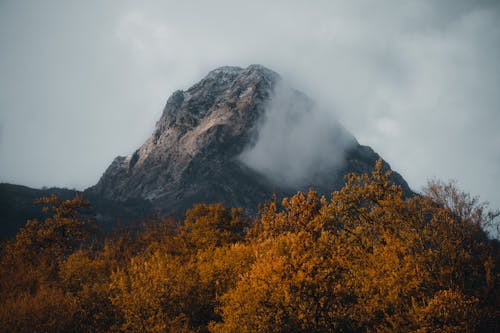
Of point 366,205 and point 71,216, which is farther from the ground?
point 366,205

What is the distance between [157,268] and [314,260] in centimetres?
1601

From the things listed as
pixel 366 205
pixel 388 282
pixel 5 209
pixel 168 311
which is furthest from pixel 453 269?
pixel 5 209

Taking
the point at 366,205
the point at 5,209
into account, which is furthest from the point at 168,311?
the point at 5,209

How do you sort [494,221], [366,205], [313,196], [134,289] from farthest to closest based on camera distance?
1. [313,196]
2. [366,205]
3. [134,289]
4. [494,221]

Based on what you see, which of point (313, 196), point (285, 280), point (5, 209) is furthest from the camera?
point (5, 209)

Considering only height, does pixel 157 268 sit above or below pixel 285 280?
below

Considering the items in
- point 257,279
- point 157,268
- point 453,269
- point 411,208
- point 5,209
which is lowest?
point 5,209

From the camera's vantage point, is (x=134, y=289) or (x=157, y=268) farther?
(x=157, y=268)

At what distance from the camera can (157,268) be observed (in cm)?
3105

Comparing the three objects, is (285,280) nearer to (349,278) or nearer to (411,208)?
(349,278)

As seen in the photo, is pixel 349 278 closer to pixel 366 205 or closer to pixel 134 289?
pixel 366 205

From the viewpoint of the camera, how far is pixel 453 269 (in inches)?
962

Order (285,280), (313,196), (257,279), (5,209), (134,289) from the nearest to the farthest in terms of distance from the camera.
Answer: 1. (285,280)
2. (257,279)
3. (134,289)
4. (313,196)
5. (5,209)

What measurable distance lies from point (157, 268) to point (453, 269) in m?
25.5
